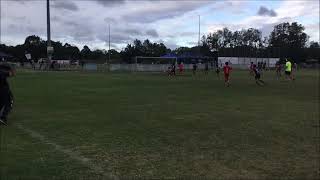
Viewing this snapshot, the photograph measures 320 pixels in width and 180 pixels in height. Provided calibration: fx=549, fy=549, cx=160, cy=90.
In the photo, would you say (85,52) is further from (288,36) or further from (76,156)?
(76,156)

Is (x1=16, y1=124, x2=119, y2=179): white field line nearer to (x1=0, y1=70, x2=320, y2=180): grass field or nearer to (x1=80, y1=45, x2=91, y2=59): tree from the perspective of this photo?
(x1=0, y1=70, x2=320, y2=180): grass field

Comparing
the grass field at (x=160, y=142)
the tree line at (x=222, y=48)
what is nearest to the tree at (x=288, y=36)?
the tree line at (x=222, y=48)

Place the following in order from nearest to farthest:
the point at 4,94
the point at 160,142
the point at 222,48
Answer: the point at 160,142, the point at 4,94, the point at 222,48

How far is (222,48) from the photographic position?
156125 mm

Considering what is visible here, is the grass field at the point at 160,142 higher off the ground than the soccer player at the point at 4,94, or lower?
lower

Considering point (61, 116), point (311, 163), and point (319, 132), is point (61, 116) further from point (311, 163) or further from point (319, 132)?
point (311, 163)

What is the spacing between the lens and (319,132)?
11.9 metres

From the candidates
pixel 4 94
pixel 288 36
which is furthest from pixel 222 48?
pixel 4 94

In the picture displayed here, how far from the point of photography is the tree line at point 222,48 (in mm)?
137875

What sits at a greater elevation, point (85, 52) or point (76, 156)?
point (85, 52)

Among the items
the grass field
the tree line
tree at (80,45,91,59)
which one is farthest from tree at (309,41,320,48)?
the grass field

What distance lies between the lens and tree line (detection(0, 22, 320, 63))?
13788 centimetres

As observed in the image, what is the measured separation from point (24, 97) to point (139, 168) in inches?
589

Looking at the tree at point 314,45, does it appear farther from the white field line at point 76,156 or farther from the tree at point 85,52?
the white field line at point 76,156
